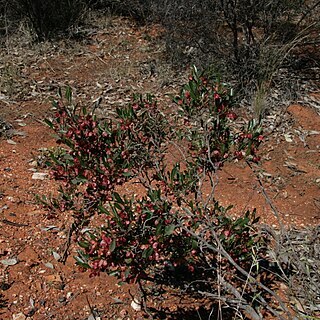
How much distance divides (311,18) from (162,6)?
2072 millimetres

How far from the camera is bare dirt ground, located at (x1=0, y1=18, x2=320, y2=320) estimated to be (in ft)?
8.72

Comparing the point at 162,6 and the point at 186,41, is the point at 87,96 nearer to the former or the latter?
the point at 186,41

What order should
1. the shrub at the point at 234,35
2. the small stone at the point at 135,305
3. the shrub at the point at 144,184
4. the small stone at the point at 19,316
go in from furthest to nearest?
1. the shrub at the point at 234,35
2. the small stone at the point at 135,305
3. the small stone at the point at 19,316
4. the shrub at the point at 144,184

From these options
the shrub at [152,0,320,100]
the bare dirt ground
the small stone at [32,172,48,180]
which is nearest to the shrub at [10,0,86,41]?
the bare dirt ground

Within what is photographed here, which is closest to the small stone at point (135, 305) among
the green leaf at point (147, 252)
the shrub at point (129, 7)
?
the green leaf at point (147, 252)

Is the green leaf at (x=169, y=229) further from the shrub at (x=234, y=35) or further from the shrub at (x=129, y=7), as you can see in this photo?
the shrub at (x=129, y=7)

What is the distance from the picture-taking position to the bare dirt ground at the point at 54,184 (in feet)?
8.72

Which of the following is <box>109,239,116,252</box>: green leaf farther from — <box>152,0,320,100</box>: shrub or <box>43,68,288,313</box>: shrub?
<box>152,0,320,100</box>: shrub

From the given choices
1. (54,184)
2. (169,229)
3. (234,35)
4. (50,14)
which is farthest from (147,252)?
(50,14)

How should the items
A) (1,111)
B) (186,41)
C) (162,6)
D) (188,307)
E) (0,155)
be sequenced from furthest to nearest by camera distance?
(162,6) → (186,41) → (1,111) → (0,155) → (188,307)

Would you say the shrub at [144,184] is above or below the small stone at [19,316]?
above

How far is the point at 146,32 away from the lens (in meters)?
6.64

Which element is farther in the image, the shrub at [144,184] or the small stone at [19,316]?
the small stone at [19,316]

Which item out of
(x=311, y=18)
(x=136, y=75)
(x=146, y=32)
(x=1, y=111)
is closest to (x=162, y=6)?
(x=146, y=32)
